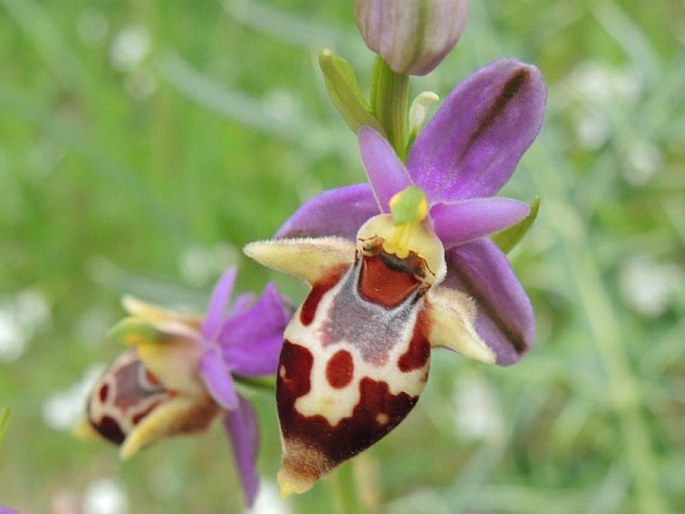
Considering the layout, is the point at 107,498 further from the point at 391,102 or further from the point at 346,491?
the point at 391,102

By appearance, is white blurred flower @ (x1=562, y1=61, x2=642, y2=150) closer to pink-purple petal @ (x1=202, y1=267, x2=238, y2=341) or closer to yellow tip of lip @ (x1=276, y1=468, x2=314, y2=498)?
pink-purple petal @ (x1=202, y1=267, x2=238, y2=341)

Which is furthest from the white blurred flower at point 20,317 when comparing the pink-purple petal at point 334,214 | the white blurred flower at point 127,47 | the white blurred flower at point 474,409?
the pink-purple petal at point 334,214

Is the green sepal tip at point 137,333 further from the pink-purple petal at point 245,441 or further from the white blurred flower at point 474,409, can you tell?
the white blurred flower at point 474,409

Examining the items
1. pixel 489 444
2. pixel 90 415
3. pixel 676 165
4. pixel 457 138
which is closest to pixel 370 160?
pixel 457 138

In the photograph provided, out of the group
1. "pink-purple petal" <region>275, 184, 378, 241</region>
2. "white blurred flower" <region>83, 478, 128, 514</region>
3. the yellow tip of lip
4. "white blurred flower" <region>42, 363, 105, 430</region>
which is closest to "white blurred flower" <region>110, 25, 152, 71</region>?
"white blurred flower" <region>42, 363, 105, 430</region>

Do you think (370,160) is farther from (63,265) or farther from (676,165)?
(676,165)
